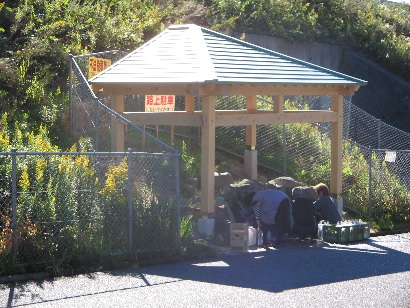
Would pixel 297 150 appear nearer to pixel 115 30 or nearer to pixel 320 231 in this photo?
pixel 320 231

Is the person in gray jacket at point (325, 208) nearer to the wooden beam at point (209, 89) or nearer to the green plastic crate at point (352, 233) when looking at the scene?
the green plastic crate at point (352, 233)

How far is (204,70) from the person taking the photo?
43.9 feet

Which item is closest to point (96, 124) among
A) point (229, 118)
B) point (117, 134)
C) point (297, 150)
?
point (117, 134)

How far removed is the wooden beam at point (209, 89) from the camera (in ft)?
43.5

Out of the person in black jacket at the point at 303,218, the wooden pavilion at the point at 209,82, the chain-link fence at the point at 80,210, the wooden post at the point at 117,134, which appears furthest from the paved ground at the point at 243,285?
the wooden post at the point at 117,134

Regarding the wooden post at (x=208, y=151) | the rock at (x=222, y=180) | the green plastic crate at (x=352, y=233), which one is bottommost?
the green plastic crate at (x=352, y=233)

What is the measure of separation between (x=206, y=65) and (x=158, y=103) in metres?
2.69

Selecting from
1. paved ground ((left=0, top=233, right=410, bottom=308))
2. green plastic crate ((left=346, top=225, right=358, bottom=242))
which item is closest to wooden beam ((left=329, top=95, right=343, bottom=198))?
green plastic crate ((left=346, top=225, right=358, bottom=242))

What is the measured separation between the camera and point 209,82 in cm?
1281

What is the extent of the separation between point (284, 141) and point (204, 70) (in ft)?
16.4

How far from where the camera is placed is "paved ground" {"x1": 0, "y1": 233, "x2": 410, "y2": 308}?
382 inches

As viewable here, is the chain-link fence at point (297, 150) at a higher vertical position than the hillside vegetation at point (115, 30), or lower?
lower

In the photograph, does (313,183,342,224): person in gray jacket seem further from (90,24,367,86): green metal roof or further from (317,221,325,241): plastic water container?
(90,24,367,86): green metal roof

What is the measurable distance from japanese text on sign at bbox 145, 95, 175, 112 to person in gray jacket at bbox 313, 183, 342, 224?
3.62 m
